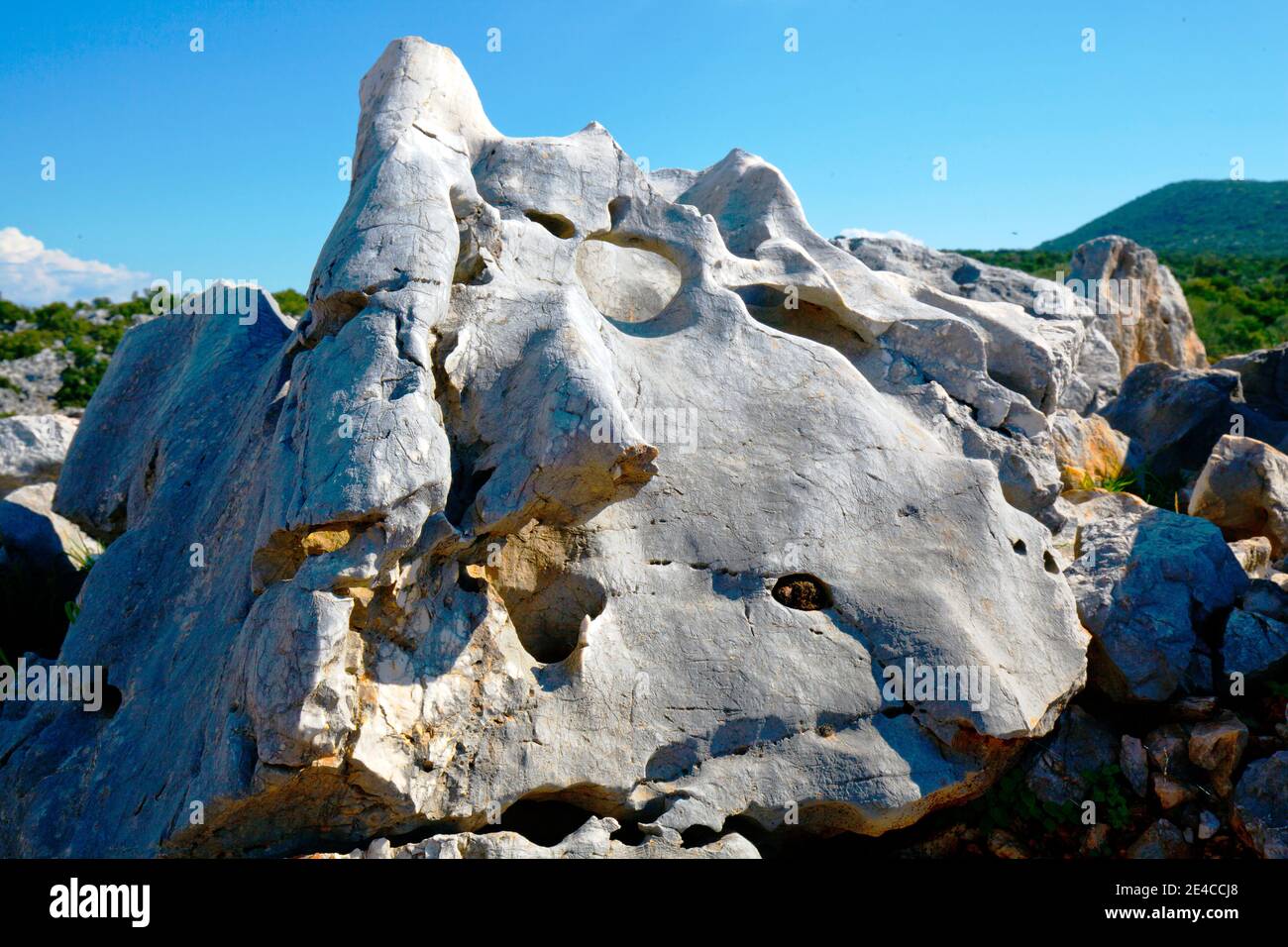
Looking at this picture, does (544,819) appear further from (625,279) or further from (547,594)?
(625,279)

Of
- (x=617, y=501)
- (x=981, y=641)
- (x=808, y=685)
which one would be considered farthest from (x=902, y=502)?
(x=617, y=501)

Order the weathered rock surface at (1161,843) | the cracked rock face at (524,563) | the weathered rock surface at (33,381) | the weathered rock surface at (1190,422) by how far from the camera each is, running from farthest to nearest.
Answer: the weathered rock surface at (33,381)
the weathered rock surface at (1190,422)
the weathered rock surface at (1161,843)
the cracked rock face at (524,563)

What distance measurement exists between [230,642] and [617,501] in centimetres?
208

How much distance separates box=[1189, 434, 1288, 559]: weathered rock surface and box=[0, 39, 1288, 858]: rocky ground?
0.03 metres

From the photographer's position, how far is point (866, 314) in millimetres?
7680

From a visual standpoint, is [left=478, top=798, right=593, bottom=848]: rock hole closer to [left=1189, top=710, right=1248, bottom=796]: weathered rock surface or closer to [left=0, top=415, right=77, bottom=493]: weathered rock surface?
[left=1189, top=710, right=1248, bottom=796]: weathered rock surface

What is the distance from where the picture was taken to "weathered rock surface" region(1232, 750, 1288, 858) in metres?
5.46

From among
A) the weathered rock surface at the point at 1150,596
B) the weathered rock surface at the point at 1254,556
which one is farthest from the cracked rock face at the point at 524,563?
the weathered rock surface at the point at 1254,556

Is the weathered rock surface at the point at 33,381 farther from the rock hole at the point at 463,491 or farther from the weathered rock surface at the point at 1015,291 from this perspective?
the rock hole at the point at 463,491

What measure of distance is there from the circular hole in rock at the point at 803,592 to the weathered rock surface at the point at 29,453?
8.59 meters

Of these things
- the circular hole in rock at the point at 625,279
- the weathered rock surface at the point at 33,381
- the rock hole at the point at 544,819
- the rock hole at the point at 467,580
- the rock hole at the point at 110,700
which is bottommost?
the rock hole at the point at 544,819

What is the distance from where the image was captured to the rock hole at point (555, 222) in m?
6.86

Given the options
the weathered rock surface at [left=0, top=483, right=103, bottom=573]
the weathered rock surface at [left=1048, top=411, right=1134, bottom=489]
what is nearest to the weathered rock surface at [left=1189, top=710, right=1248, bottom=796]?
the weathered rock surface at [left=1048, top=411, right=1134, bottom=489]

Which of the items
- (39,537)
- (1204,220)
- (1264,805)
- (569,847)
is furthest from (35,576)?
(1204,220)
